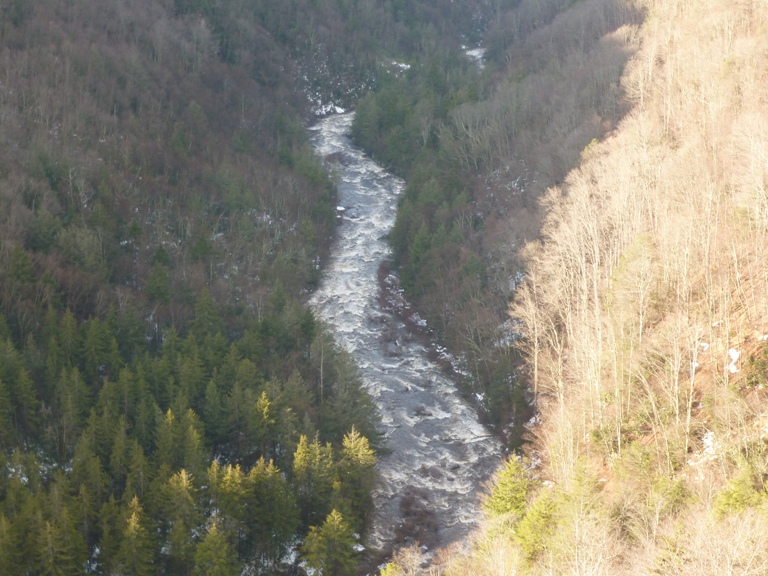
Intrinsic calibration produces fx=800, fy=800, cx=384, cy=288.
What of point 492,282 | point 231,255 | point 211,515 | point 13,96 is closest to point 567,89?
point 492,282

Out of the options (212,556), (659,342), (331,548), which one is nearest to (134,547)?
Answer: (212,556)

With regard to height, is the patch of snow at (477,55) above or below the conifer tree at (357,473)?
above

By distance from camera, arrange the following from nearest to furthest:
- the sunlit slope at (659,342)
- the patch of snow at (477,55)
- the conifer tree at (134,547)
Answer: the sunlit slope at (659,342)
the conifer tree at (134,547)
the patch of snow at (477,55)

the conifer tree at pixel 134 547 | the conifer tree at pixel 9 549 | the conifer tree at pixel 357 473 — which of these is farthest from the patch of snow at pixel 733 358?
the conifer tree at pixel 9 549

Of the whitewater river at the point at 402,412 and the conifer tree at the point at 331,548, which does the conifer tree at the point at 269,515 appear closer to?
the conifer tree at the point at 331,548

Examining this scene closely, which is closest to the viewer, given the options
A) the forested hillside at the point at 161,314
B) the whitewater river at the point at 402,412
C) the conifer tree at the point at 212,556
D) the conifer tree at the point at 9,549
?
the conifer tree at the point at 9,549

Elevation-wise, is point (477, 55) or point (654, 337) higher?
point (654, 337)

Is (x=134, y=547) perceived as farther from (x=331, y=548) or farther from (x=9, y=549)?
(x=331, y=548)
